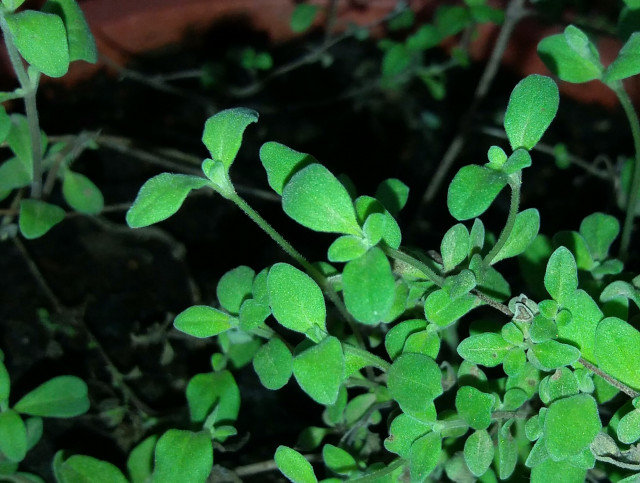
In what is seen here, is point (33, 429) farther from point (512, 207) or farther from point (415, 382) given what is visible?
point (512, 207)

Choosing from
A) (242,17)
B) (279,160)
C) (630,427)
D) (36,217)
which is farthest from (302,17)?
(630,427)

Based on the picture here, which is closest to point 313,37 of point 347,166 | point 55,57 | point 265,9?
point 265,9

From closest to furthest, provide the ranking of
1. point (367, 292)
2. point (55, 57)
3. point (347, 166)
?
point (367, 292) < point (55, 57) < point (347, 166)

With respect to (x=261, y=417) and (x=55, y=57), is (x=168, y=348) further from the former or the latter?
(x=55, y=57)

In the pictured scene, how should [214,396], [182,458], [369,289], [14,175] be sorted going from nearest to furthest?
[369,289] < [182,458] < [214,396] < [14,175]

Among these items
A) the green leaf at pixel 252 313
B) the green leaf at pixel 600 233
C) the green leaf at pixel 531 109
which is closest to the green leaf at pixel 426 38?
the green leaf at pixel 600 233

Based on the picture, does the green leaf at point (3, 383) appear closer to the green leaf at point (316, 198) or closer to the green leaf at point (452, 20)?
the green leaf at point (316, 198)
